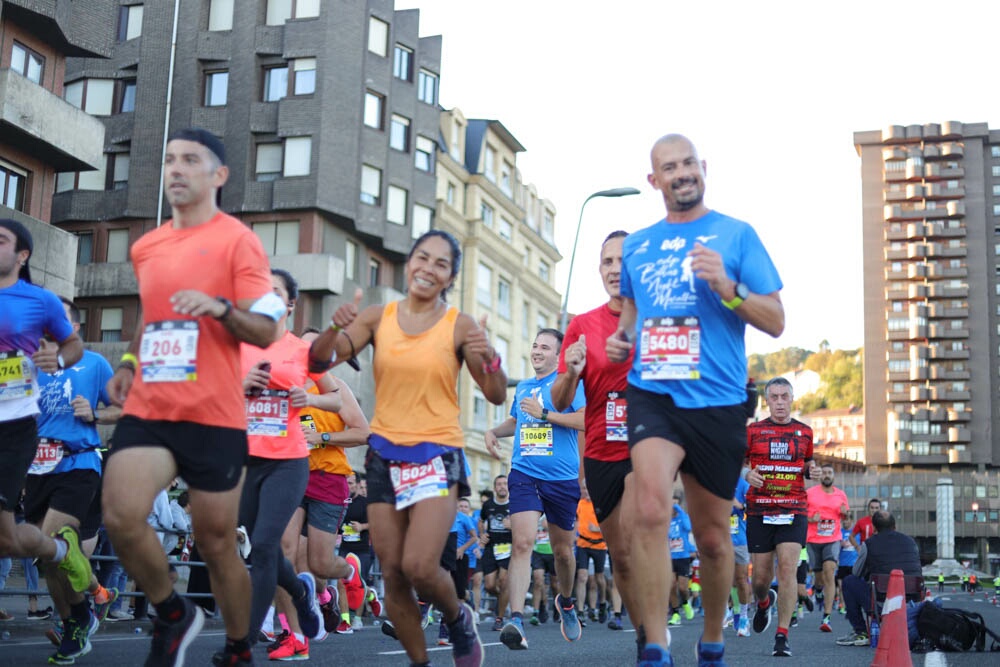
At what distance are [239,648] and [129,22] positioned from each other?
44.5 m

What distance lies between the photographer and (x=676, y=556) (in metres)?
20.6

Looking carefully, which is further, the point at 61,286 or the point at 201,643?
the point at 61,286

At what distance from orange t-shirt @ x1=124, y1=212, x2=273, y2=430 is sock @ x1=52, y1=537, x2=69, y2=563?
276 centimetres

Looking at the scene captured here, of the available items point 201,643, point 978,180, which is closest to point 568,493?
point 201,643

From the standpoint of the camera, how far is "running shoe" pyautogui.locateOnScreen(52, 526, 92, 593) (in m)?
8.17

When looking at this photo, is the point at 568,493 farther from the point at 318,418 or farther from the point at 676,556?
the point at 676,556

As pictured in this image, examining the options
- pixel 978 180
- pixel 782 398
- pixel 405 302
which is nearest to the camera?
pixel 405 302

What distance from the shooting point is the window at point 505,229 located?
Answer: 65.9 meters

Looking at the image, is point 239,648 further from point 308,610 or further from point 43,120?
point 43,120

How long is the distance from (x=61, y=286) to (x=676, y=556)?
15992 mm

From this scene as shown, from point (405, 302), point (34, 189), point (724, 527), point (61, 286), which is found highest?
point (34, 189)

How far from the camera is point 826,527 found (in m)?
21.7

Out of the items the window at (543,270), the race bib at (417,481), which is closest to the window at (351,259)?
the window at (543,270)

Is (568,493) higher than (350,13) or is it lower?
lower
